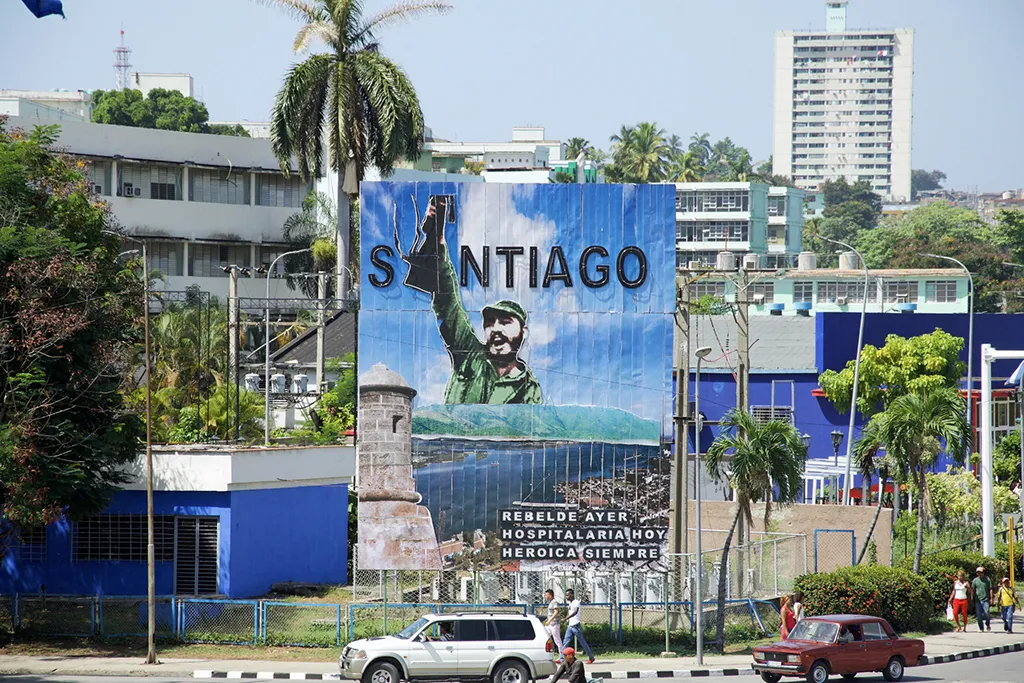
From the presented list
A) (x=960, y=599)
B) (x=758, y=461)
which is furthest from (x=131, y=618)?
(x=960, y=599)

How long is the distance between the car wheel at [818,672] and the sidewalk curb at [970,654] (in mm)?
4289

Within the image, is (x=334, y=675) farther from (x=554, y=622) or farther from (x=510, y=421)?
(x=510, y=421)

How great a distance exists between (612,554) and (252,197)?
61254 millimetres

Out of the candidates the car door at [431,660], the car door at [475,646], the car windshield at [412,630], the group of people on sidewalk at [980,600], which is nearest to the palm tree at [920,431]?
the group of people on sidewalk at [980,600]

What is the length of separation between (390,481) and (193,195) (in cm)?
5805

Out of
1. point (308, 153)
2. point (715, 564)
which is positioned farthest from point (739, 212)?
point (715, 564)

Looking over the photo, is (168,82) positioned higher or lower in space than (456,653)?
higher

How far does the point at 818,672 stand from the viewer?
2630 cm

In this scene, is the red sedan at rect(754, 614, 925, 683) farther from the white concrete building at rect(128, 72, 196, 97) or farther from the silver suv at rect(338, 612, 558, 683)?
the white concrete building at rect(128, 72, 196, 97)

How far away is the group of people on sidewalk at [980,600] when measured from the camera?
1326 inches

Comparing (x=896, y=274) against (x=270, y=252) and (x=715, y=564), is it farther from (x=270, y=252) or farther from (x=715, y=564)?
(x=715, y=564)

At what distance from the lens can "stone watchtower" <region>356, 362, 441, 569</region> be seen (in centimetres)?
3117

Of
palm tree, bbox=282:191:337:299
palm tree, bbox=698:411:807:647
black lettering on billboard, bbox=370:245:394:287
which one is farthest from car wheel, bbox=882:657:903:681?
palm tree, bbox=282:191:337:299

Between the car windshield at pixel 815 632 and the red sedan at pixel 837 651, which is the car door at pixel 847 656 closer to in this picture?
the red sedan at pixel 837 651
